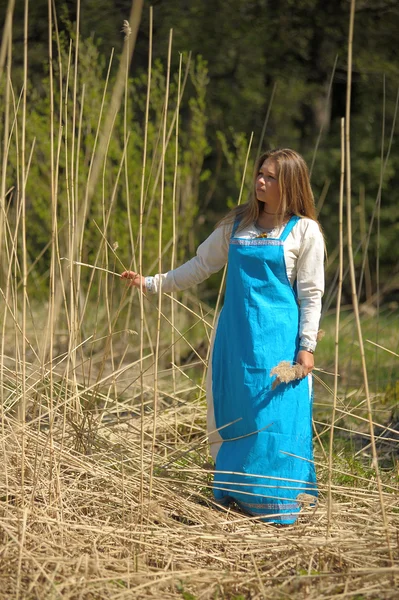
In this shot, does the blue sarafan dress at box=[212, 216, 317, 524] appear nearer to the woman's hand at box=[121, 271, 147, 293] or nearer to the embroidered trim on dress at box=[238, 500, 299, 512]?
the embroidered trim on dress at box=[238, 500, 299, 512]

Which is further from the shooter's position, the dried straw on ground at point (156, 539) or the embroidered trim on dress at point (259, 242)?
the embroidered trim on dress at point (259, 242)

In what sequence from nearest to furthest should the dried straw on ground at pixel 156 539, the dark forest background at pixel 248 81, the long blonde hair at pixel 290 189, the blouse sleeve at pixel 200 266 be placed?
the dried straw on ground at pixel 156 539 → the long blonde hair at pixel 290 189 → the blouse sleeve at pixel 200 266 → the dark forest background at pixel 248 81

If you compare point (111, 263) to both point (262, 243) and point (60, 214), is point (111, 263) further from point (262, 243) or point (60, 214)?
point (262, 243)

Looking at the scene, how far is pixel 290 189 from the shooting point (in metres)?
2.45

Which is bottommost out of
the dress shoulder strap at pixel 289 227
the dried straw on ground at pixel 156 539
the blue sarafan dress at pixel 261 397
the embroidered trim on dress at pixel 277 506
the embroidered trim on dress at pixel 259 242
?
the embroidered trim on dress at pixel 277 506

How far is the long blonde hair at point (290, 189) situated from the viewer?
244cm

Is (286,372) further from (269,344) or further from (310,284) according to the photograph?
(310,284)

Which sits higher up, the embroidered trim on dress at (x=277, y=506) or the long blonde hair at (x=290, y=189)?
the long blonde hair at (x=290, y=189)

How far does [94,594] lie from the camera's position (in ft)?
6.23

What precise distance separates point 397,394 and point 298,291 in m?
1.48

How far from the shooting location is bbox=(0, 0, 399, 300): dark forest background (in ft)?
17.0

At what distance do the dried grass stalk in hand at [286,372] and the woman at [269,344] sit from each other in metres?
0.02

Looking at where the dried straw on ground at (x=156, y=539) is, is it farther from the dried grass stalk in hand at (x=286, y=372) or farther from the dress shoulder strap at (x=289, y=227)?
the dress shoulder strap at (x=289, y=227)

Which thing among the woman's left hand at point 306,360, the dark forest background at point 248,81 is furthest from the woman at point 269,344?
the dark forest background at point 248,81
